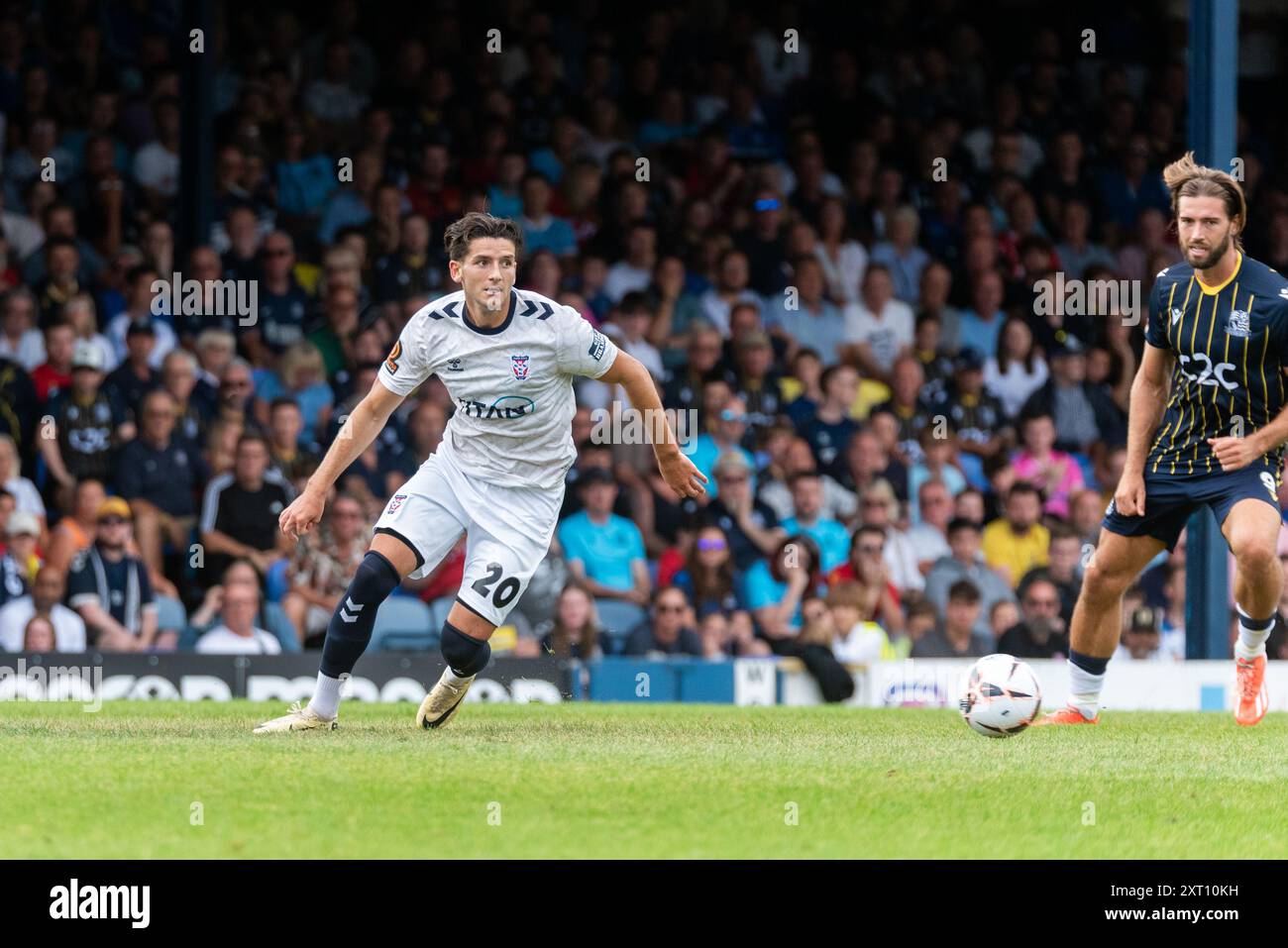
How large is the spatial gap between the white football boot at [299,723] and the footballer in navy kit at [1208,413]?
10.9ft

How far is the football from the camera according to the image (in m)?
8.47

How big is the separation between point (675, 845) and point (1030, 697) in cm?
295

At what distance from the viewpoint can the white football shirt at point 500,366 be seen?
8406 millimetres

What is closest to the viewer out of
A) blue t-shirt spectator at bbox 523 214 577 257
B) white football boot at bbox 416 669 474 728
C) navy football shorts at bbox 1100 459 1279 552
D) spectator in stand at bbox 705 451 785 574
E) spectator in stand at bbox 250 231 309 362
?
navy football shorts at bbox 1100 459 1279 552

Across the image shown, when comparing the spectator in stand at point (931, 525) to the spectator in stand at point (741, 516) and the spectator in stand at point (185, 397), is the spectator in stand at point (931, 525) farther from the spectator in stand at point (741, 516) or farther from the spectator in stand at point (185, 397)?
the spectator in stand at point (185, 397)

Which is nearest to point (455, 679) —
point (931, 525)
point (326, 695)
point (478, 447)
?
point (326, 695)

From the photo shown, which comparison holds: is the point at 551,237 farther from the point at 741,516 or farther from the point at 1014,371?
the point at 1014,371

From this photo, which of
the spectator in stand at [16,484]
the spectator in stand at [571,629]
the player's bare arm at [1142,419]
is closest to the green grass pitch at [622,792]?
the player's bare arm at [1142,419]

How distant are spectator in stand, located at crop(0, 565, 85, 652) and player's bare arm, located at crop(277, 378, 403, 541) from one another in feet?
15.2

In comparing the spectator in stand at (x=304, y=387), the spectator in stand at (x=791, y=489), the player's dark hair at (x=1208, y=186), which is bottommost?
the spectator in stand at (x=791, y=489)

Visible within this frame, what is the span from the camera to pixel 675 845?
593 centimetres

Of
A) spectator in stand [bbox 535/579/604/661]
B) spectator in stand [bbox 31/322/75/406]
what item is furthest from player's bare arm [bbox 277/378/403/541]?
spectator in stand [bbox 31/322/75/406]

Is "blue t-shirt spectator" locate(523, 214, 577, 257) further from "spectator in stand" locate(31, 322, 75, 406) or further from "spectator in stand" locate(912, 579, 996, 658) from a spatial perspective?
"spectator in stand" locate(912, 579, 996, 658)

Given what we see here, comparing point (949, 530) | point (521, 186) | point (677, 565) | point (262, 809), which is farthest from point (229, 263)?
point (262, 809)
